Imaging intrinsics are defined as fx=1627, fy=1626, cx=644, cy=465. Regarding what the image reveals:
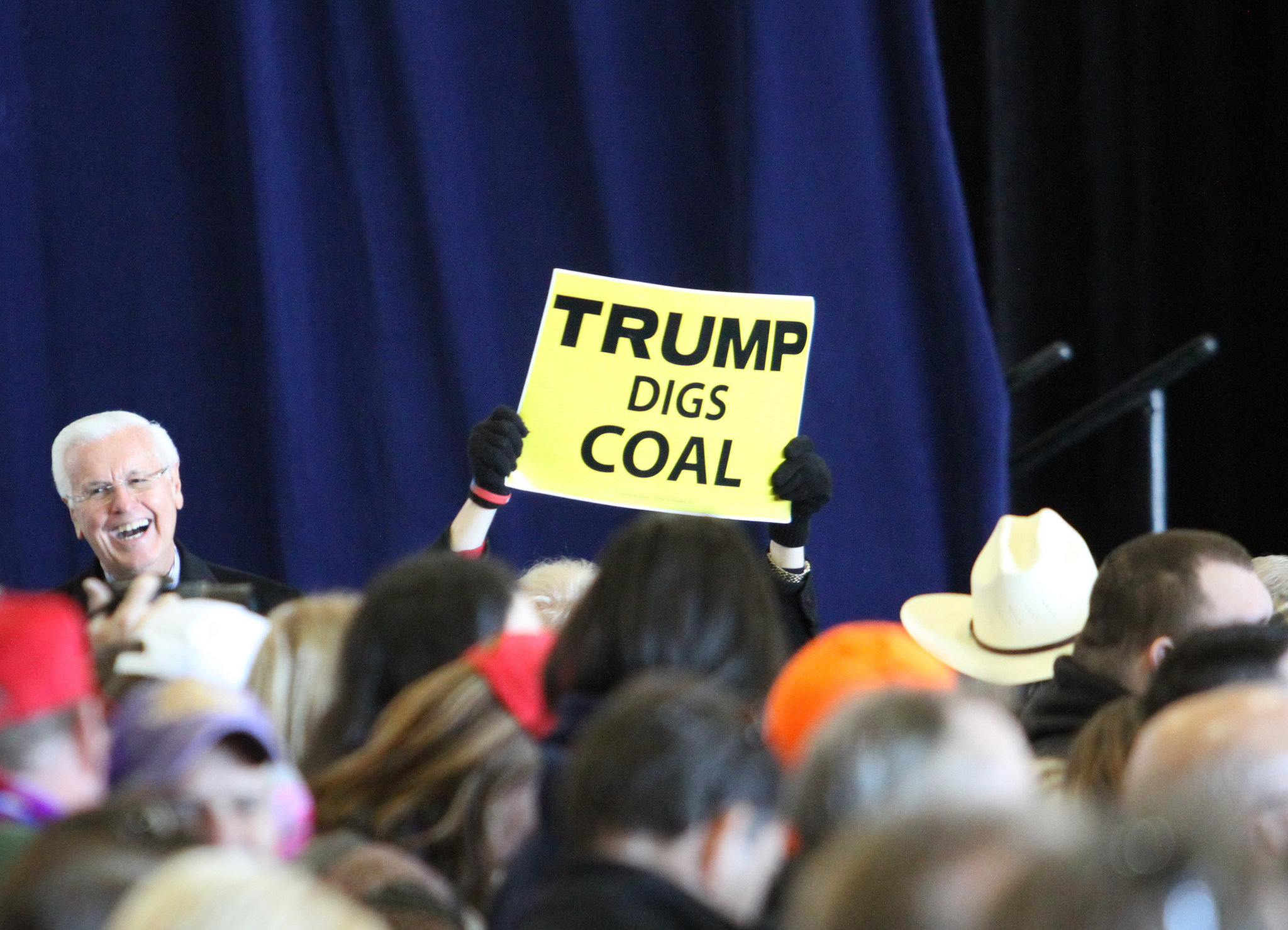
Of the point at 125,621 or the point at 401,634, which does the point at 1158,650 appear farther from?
the point at 125,621

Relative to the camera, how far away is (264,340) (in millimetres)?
3547

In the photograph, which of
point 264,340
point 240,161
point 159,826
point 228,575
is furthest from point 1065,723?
point 240,161

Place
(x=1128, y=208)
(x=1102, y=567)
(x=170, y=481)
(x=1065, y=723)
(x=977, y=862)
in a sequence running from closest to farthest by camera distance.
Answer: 1. (x=977, y=862)
2. (x=1065, y=723)
3. (x=1102, y=567)
4. (x=170, y=481)
5. (x=1128, y=208)

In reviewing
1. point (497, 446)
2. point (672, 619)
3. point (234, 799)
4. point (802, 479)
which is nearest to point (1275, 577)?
point (802, 479)

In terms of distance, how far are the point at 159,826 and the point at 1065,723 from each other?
1296 mm

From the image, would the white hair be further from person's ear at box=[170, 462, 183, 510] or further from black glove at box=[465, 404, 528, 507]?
black glove at box=[465, 404, 528, 507]

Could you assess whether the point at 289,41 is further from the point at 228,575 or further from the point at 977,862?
the point at 977,862

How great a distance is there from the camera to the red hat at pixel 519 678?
154cm

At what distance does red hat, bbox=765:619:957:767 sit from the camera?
5.18ft

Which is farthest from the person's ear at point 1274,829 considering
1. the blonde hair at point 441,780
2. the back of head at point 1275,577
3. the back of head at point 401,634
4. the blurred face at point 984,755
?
the back of head at point 1275,577

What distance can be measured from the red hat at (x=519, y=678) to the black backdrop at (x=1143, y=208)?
9.25ft

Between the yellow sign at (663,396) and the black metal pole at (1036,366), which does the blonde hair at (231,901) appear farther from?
the black metal pole at (1036,366)

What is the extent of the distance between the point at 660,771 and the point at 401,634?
54cm

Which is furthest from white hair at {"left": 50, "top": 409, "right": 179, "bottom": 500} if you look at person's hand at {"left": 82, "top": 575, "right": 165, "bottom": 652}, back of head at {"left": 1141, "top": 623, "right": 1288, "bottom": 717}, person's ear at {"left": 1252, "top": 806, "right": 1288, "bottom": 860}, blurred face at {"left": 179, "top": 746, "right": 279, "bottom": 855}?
person's ear at {"left": 1252, "top": 806, "right": 1288, "bottom": 860}
